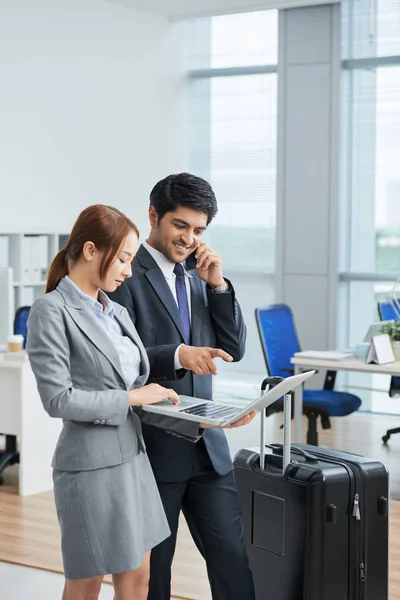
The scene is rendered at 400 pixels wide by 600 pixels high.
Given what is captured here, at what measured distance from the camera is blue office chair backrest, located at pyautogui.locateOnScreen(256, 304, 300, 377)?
5887 millimetres

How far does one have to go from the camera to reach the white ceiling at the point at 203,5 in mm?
7805

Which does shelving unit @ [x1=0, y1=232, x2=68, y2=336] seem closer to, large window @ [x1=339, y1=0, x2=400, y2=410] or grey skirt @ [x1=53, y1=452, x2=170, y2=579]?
large window @ [x1=339, y1=0, x2=400, y2=410]

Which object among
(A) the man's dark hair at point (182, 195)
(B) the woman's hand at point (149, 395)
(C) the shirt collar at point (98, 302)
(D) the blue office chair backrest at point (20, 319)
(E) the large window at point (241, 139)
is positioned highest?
(E) the large window at point (241, 139)

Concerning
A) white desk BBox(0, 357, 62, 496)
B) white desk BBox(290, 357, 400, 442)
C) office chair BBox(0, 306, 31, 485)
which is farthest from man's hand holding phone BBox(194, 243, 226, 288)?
office chair BBox(0, 306, 31, 485)

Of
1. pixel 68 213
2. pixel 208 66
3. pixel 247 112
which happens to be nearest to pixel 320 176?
pixel 247 112

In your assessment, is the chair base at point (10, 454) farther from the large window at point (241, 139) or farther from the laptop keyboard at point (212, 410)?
the laptop keyboard at point (212, 410)

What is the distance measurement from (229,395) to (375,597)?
231 inches

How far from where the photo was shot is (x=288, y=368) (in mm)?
5930

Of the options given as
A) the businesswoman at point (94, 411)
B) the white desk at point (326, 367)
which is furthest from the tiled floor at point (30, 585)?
the white desk at point (326, 367)

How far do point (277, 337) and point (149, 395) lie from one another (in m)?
3.81

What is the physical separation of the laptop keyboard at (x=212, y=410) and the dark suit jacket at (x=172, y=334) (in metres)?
0.22

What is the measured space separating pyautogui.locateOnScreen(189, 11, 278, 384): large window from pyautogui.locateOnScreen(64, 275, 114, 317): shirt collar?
612 centimetres

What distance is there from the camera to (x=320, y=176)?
806 centimetres

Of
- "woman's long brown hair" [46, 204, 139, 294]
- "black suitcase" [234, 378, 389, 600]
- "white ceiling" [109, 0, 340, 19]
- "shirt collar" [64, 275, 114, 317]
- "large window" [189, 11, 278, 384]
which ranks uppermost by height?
"white ceiling" [109, 0, 340, 19]
